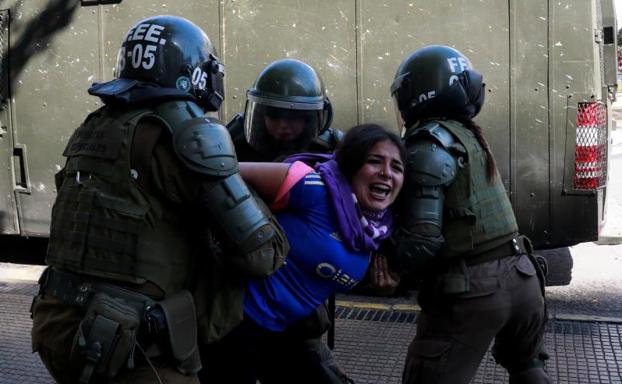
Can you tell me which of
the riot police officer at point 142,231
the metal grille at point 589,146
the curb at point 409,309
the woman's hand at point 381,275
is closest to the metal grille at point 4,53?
the curb at point 409,309

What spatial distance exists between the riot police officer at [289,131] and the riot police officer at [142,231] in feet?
2.51

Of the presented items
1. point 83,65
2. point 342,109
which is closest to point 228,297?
point 342,109

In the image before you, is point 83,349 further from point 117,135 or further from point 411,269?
point 411,269

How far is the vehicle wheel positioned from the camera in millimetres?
6861

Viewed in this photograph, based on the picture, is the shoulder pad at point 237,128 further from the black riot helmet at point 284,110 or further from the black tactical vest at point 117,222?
the black tactical vest at point 117,222

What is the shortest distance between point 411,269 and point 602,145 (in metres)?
3.68

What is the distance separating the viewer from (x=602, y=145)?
580 cm

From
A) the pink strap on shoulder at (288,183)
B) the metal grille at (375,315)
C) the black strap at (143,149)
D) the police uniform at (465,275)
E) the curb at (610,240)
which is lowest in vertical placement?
the metal grille at (375,315)

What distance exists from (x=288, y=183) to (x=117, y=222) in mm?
586

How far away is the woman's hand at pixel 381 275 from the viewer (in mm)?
2658

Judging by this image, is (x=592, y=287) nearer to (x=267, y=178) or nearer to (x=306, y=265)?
(x=306, y=265)

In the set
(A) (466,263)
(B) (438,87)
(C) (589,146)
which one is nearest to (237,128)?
(B) (438,87)

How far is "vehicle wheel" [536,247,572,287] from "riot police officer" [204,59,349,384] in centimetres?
390

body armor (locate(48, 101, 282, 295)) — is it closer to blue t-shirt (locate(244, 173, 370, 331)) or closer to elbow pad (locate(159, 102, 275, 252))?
elbow pad (locate(159, 102, 275, 252))
